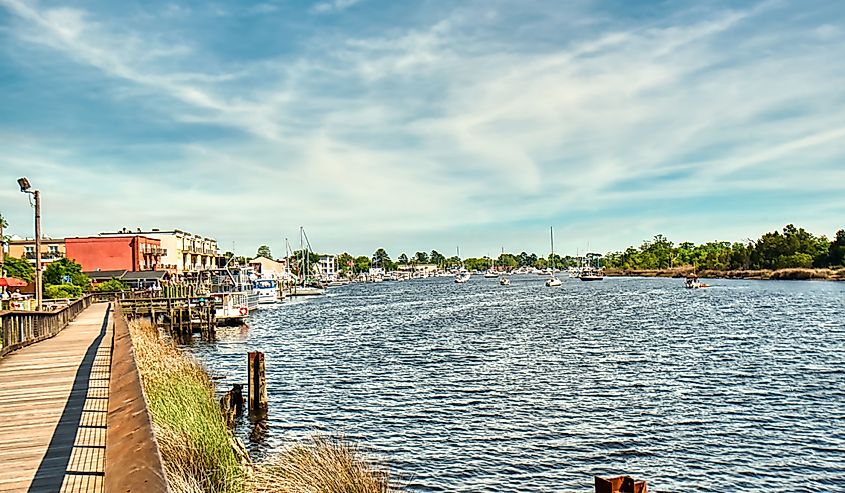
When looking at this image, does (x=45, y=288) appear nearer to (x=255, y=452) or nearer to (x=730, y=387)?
(x=255, y=452)

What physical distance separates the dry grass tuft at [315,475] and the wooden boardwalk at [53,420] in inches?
95.3

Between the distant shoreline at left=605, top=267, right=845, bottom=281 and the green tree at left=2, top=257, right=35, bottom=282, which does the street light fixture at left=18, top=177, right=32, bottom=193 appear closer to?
the green tree at left=2, top=257, right=35, bottom=282

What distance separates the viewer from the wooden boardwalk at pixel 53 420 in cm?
750

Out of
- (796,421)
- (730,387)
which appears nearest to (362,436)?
(796,421)

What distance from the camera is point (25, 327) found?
72.0ft

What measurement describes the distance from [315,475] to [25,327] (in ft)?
50.5

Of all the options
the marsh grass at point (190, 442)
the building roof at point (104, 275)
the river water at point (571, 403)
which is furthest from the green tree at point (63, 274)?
the marsh grass at point (190, 442)

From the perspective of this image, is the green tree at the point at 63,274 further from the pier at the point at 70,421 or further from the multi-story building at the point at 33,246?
the pier at the point at 70,421

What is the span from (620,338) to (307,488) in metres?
36.2

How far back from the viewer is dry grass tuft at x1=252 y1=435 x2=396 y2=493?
33.1 ft

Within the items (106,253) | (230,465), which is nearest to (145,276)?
(106,253)

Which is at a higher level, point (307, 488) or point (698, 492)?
point (307, 488)

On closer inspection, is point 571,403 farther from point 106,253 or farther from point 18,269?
point 106,253

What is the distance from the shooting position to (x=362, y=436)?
19.9 metres
